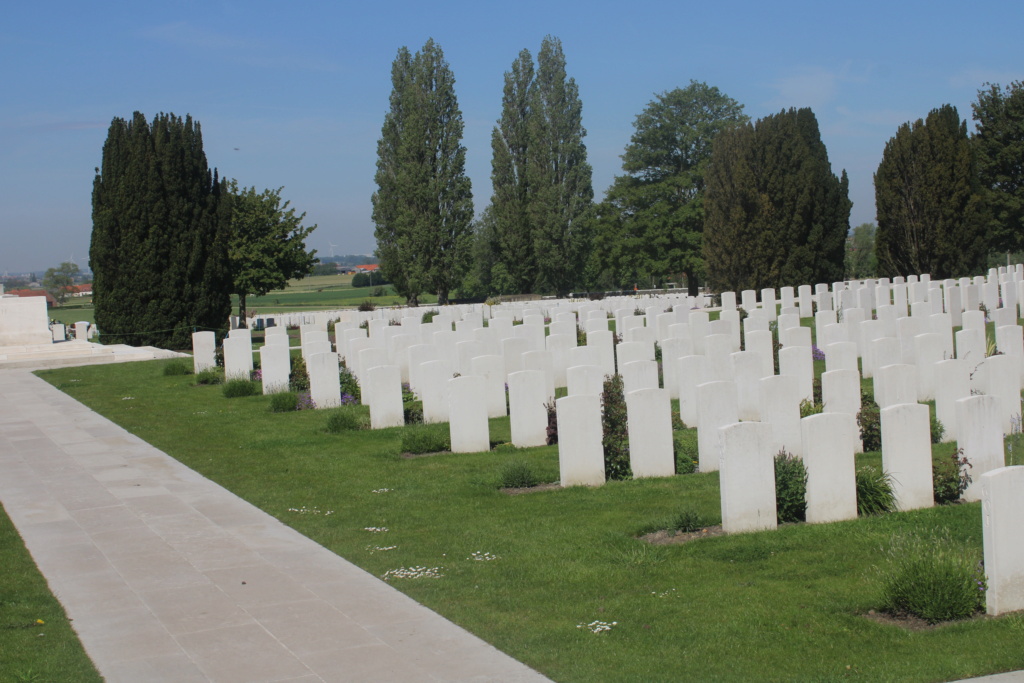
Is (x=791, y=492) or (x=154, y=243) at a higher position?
(x=154, y=243)

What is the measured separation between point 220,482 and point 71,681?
5.28 metres

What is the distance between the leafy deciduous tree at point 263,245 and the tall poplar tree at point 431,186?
39.6 feet

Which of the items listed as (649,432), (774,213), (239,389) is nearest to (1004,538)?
(649,432)

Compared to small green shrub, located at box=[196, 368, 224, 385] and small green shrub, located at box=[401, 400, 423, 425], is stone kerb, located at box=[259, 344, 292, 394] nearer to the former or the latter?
small green shrub, located at box=[196, 368, 224, 385]

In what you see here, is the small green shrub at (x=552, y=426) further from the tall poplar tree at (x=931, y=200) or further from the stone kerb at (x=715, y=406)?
the tall poplar tree at (x=931, y=200)

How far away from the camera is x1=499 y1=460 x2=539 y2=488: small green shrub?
965 centimetres

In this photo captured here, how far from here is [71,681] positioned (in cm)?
510

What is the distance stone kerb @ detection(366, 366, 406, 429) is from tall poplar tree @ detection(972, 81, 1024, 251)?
36.8 meters

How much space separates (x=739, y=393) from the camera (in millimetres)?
12281

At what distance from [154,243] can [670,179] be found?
118 feet

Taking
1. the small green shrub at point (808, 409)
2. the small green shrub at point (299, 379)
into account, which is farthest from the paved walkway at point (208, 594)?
the small green shrub at point (299, 379)

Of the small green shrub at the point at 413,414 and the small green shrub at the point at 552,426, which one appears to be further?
the small green shrub at the point at 413,414

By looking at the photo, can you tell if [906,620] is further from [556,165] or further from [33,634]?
[556,165]

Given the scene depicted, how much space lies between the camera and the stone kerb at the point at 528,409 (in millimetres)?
11438
